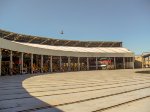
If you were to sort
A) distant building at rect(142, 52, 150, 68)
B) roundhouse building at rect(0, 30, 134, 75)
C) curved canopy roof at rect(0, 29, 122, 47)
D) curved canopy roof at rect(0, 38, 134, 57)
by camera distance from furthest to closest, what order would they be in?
distant building at rect(142, 52, 150, 68) < curved canopy roof at rect(0, 29, 122, 47) < roundhouse building at rect(0, 30, 134, 75) < curved canopy roof at rect(0, 38, 134, 57)

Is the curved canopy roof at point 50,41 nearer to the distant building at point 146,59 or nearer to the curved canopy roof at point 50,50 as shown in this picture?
the curved canopy roof at point 50,50

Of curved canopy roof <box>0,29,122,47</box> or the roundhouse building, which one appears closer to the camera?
the roundhouse building

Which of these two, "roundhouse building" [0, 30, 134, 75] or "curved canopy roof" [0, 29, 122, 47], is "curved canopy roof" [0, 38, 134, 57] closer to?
"roundhouse building" [0, 30, 134, 75]

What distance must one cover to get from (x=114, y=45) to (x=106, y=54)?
12465 mm

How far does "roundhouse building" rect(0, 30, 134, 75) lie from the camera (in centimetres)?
3381

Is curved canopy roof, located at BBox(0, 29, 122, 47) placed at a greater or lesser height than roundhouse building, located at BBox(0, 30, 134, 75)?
greater

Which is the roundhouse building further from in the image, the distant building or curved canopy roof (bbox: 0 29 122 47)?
the distant building

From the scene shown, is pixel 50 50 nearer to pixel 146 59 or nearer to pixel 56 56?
pixel 56 56

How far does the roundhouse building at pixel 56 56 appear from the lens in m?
33.8

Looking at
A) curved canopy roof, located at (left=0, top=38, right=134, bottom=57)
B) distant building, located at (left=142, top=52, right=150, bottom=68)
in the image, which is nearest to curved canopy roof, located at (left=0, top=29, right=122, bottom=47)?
curved canopy roof, located at (left=0, top=38, right=134, bottom=57)

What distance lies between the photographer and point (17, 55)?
117ft

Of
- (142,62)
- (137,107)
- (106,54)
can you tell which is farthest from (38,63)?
(137,107)

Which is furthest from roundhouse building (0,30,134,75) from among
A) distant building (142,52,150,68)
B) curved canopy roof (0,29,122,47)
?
distant building (142,52,150,68)

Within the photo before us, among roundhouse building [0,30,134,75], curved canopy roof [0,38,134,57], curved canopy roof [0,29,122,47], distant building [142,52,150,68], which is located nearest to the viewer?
curved canopy roof [0,38,134,57]
